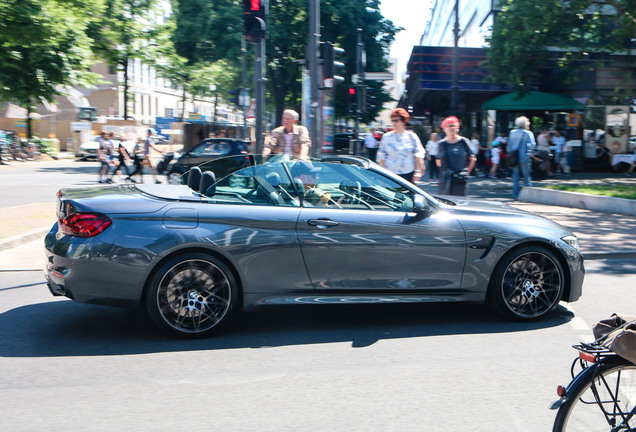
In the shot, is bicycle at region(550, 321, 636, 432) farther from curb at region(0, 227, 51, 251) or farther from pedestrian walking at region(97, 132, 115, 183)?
pedestrian walking at region(97, 132, 115, 183)

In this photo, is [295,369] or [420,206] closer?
[295,369]

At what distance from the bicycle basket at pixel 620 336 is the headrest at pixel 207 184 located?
341 cm

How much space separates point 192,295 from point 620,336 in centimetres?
330

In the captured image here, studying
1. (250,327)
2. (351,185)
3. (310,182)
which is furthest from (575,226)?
(250,327)

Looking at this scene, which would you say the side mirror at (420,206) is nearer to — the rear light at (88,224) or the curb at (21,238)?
the rear light at (88,224)

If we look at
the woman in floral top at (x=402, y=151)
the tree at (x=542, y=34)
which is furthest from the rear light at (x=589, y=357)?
the tree at (x=542, y=34)

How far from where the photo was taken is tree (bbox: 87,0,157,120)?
90.8 feet

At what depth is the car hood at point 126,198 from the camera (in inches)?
203

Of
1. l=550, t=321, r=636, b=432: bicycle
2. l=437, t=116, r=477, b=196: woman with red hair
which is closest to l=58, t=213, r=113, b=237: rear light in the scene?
l=550, t=321, r=636, b=432: bicycle

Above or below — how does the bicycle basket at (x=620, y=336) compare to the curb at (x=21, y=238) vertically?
above

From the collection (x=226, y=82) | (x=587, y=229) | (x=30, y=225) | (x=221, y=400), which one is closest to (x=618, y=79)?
(x=587, y=229)

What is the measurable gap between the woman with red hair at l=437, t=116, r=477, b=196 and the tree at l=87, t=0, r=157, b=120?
20458mm

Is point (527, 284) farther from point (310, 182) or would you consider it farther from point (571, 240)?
point (310, 182)

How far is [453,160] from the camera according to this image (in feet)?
30.7
